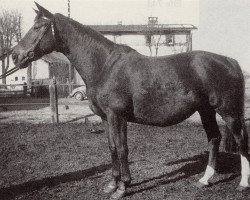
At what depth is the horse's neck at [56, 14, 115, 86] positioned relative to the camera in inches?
192

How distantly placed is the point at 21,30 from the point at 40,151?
3730cm

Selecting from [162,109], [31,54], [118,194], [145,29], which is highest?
[145,29]

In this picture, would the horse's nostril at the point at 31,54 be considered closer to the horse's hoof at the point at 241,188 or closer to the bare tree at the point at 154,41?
the horse's hoof at the point at 241,188

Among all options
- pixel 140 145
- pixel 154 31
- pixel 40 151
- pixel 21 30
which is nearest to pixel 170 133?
pixel 140 145

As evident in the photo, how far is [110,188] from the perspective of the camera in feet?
16.8

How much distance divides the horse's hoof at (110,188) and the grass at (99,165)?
0.13 metres

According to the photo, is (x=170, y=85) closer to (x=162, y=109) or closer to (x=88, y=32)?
(x=162, y=109)

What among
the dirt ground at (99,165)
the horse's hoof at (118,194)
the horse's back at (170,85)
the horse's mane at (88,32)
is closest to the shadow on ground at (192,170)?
the dirt ground at (99,165)

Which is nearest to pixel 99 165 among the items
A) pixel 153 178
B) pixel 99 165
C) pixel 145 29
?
pixel 99 165

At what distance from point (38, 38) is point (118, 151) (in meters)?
1.94

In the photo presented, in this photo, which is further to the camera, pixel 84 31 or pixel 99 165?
pixel 99 165

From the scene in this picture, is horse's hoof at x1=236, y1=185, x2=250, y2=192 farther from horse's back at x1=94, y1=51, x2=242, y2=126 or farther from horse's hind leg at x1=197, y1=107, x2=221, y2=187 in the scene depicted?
horse's back at x1=94, y1=51, x2=242, y2=126

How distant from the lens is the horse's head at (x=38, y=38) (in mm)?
4793

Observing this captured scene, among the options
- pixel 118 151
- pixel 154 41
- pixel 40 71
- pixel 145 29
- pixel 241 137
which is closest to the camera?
pixel 118 151
